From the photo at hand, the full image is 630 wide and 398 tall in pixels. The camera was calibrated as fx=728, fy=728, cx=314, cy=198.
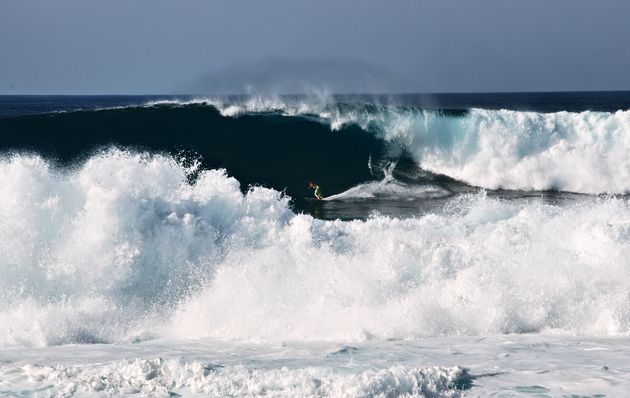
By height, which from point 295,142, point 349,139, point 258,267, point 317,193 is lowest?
point 258,267

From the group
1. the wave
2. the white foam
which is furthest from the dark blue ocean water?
the white foam

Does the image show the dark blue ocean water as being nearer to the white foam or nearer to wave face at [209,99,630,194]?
wave face at [209,99,630,194]

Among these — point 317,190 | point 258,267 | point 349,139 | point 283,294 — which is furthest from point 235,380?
point 349,139

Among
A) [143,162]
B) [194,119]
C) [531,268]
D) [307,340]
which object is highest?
[194,119]

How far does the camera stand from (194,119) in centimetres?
2169

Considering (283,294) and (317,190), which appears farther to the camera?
(317,190)

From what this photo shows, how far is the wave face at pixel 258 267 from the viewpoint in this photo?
895cm

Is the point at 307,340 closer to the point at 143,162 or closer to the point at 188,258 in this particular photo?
the point at 188,258

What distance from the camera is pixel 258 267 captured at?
1012cm

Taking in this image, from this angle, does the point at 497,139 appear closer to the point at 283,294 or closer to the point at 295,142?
the point at 295,142

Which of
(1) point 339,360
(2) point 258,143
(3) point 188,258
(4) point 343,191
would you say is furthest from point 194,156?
(1) point 339,360

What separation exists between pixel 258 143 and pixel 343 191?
362 centimetres

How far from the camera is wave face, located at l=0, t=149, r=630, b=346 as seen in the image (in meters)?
8.95

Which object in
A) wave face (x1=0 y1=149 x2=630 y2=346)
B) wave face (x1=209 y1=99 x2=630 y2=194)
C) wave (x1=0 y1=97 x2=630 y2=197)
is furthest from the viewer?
wave face (x1=209 y1=99 x2=630 y2=194)
